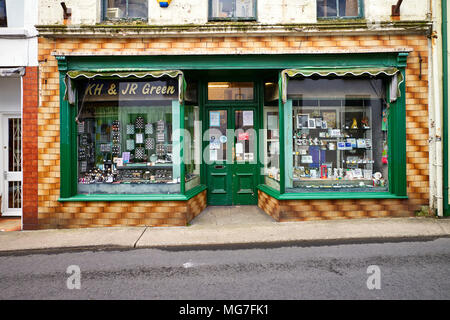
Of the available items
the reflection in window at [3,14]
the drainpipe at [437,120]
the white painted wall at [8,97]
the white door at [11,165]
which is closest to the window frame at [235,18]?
the drainpipe at [437,120]

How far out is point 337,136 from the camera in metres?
7.94

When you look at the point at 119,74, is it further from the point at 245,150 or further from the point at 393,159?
the point at 393,159

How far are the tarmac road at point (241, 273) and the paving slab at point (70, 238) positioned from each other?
43 centimetres

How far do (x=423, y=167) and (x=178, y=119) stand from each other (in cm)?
606

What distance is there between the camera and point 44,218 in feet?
23.8

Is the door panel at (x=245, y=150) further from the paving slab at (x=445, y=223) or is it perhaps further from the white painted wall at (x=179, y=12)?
the paving slab at (x=445, y=223)

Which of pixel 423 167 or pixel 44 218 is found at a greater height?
pixel 423 167

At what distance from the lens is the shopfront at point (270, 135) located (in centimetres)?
725

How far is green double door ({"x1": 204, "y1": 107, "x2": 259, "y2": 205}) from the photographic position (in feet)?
28.8

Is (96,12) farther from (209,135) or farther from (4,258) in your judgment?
(4,258)

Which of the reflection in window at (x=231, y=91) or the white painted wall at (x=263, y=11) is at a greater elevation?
the white painted wall at (x=263, y=11)

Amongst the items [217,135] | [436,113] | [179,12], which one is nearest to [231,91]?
[217,135]
